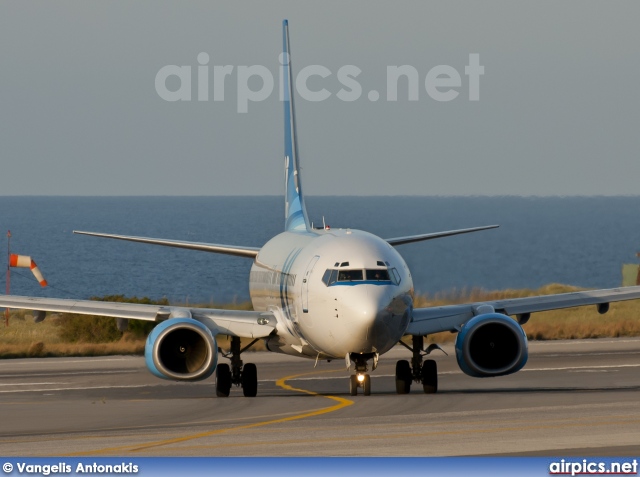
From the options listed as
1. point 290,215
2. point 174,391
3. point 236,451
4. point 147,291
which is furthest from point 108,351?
point 147,291

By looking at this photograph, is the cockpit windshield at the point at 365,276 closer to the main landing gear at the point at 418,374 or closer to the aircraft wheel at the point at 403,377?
the main landing gear at the point at 418,374

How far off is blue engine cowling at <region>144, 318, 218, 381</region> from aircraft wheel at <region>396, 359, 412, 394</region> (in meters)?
4.47

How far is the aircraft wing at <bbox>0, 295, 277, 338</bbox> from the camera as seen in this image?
3422 centimetres

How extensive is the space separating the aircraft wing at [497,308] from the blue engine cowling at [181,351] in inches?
184

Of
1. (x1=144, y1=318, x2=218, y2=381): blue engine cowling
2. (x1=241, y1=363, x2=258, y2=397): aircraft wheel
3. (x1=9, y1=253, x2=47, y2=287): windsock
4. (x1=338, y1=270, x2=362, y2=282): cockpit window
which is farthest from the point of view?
(x1=9, y1=253, x2=47, y2=287): windsock

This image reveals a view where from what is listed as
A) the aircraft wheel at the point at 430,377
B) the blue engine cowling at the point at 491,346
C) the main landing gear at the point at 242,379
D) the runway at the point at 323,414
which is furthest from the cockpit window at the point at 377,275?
the main landing gear at the point at 242,379

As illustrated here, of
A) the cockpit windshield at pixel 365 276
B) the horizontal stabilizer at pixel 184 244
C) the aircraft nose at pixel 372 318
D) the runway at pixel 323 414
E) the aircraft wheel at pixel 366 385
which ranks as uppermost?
the horizontal stabilizer at pixel 184 244

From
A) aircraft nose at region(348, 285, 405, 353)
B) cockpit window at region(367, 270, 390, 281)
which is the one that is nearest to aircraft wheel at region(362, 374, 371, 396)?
aircraft nose at region(348, 285, 405, 353)

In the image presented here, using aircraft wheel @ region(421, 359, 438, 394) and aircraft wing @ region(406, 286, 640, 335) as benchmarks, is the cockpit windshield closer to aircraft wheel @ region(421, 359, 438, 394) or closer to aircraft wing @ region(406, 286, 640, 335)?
aircraft wing @ region(406, 286, 640, 335)

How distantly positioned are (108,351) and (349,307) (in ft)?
80.7

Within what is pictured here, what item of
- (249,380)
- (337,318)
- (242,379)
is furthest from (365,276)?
(242,379)

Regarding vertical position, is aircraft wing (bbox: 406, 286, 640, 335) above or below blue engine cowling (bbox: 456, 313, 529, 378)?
above

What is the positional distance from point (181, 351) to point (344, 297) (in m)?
5.19

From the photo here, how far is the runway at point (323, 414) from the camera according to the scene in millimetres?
21688
